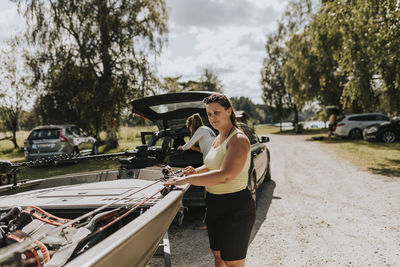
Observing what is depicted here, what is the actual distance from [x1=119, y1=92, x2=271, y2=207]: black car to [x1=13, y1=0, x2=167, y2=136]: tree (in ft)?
34.2

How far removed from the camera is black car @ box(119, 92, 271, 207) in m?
3.47

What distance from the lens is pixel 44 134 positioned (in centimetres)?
1185

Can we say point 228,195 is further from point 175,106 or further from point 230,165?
point 175,106

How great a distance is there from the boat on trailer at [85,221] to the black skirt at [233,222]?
1.11 feet

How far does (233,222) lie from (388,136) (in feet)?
54.1

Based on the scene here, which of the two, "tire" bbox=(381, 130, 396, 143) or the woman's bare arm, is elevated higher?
the woman's bare arm

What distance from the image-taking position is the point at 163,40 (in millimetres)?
16906

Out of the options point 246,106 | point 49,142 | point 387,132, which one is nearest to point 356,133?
point 387,132

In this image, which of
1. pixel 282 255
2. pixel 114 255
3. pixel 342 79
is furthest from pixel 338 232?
pixel 342 79

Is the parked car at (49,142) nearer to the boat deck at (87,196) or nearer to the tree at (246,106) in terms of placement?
the boat deck at (87,196)

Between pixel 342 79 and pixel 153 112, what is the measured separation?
21.1 m

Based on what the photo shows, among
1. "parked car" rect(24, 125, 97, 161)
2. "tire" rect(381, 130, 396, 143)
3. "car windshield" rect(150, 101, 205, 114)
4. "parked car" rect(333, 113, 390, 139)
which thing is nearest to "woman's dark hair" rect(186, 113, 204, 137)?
"car windshield" rect(150, 101, 205, 114)

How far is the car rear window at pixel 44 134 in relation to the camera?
11.8 meters

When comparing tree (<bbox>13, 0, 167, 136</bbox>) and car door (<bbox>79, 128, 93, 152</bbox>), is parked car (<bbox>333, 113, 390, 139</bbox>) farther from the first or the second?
car door (<bbox>79, 128, 93, 152</bbox>)
